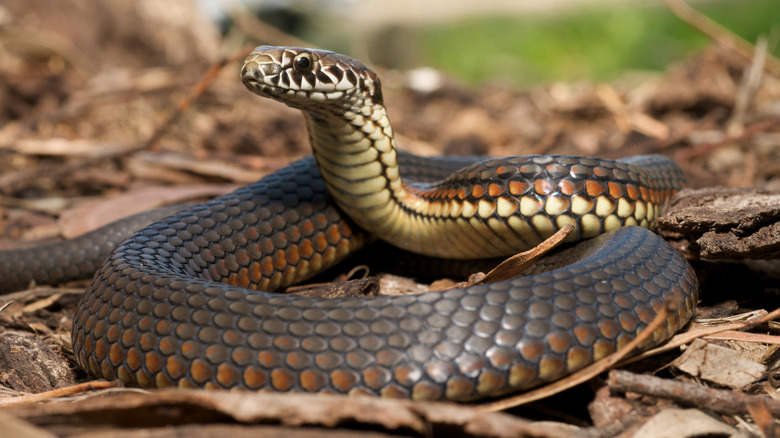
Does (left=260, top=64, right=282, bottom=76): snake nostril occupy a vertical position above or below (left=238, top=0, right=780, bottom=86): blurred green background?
below

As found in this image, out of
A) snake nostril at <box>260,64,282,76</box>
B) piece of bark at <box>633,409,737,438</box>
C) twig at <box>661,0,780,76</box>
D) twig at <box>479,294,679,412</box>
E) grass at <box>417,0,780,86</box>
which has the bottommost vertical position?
piece of bark at <box>633,409,737,438</box>

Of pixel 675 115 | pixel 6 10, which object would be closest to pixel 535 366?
pixel 675 115

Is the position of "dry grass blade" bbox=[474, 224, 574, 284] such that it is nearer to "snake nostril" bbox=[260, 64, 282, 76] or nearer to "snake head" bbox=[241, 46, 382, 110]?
"snake head" bbox=[241, 46, 382, 110]

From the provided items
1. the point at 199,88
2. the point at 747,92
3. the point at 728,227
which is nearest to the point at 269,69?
the point at 728,227

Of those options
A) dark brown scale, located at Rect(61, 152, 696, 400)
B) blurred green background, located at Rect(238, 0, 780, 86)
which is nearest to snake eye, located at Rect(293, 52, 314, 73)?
dark brown scale, located at Rect(61, 152, 696, 400)

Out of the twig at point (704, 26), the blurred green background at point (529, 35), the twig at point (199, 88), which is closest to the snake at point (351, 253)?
the twig at point (199, 88)

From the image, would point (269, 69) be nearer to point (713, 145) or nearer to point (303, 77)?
point (303, 77)

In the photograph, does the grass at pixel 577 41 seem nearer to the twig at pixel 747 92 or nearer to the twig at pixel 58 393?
the twig at pixel 747 92
